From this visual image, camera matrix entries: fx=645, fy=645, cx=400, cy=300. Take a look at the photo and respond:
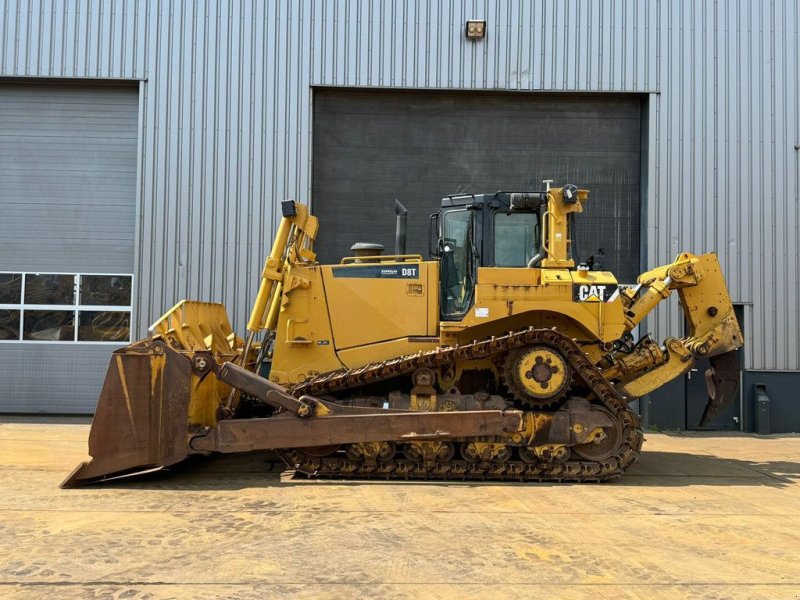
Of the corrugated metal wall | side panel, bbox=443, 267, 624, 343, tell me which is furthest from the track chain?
the corrugated metal wall

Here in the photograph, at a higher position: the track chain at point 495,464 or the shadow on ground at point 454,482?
the track chain at point 495,464

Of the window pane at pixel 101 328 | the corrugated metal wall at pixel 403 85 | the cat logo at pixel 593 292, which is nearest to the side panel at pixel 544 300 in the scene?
the cat logo at pixel 593 292

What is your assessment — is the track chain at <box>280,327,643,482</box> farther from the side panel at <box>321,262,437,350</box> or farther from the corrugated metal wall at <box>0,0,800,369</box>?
the corrugated metal wall at <box>0,0,800,369</box>

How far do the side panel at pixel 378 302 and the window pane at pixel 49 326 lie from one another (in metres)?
6.50

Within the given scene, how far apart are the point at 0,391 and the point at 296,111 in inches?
290

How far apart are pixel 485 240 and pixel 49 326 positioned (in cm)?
852

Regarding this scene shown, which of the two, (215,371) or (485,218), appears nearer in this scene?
(215,371)

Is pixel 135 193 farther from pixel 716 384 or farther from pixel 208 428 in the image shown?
pixel 716 384

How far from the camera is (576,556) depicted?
185 inches

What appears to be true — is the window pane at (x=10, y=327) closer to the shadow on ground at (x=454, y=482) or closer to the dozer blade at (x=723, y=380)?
the shadow on ground at (x=454, y=482)

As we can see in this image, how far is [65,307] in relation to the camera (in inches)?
461

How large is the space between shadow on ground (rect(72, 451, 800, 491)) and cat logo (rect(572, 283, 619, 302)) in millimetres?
2015

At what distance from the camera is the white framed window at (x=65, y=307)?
11.7m

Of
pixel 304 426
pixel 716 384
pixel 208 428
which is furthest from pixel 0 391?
pixel 716 384
